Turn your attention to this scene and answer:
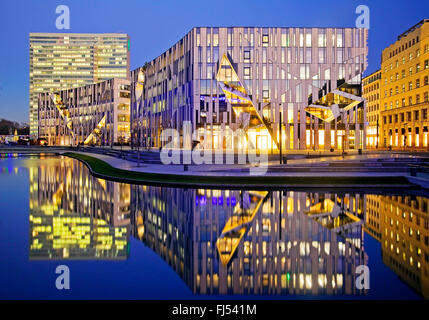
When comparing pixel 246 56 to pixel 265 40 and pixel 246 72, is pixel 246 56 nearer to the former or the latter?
pixel 246 72

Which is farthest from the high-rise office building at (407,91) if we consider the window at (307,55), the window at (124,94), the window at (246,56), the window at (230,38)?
the window at (124,94)

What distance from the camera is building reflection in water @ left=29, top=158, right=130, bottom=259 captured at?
9688 millimetres

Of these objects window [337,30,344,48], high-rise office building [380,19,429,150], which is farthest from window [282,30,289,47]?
high-rise office building [380,19,429,150]

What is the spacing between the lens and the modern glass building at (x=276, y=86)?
57969 mm

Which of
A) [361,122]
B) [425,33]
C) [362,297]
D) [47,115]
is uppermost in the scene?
[425,33]

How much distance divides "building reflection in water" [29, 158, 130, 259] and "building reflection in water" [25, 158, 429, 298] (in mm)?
34

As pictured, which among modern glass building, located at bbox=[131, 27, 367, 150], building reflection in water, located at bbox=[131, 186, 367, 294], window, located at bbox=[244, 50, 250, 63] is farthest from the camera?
modern glass building, located at bbox=[131, 27, 367, 150]

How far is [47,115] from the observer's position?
419 ft

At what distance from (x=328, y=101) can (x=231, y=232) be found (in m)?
51.7

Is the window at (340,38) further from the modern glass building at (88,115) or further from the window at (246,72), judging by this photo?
the modern glass building at (88,115)

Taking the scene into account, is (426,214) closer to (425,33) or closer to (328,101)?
(328,101)

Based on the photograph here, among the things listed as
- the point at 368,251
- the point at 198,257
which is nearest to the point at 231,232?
the point at 198,257

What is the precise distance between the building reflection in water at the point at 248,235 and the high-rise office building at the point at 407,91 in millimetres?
59029

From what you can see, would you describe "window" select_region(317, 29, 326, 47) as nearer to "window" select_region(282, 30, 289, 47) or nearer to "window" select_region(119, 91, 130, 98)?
"window" select_region(282, 30, 289, 47)
